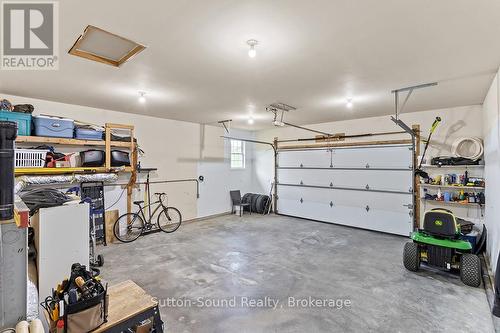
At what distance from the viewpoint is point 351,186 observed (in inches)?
255

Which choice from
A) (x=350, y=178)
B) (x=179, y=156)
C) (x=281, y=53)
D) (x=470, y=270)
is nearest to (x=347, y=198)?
(x=350, y=178)

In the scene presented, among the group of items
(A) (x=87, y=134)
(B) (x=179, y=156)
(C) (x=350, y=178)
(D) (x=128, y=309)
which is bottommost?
(D) (x=128, y=309)

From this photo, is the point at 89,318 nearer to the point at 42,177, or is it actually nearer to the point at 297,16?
the point at 297,16

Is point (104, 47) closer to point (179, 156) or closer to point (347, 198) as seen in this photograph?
point (179, 156)

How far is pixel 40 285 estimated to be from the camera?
2.15 meters

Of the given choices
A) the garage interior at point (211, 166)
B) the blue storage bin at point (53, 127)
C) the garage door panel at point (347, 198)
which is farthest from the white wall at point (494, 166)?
the blue storage bin at point (53, 127)

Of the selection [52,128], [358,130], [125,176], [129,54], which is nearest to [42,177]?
[52,128]

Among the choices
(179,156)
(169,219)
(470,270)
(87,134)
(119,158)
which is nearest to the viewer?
(470,270)

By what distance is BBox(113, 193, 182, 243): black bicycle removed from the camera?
5.30 meters

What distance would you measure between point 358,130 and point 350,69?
3.74 meters

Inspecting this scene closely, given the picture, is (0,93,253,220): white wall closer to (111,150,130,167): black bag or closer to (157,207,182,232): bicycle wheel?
(157,207,182,232): bicycle wheel

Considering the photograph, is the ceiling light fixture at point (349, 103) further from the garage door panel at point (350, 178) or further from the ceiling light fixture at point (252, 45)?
the ceiling light fixture at point (252, 45)
